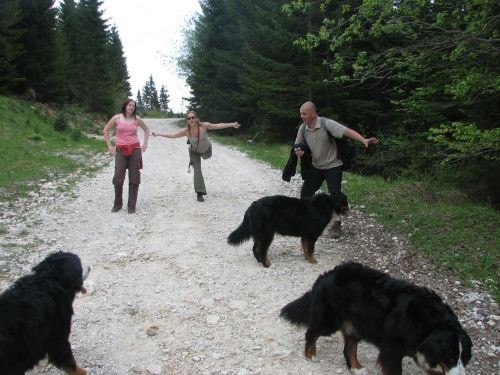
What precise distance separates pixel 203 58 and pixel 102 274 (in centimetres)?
2924

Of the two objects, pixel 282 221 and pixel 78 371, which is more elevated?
pixel 282 221

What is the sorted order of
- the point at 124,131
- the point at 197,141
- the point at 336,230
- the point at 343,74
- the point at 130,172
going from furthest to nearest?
the point at 343,74, the point at 197,141, the point at 130,172, the point at 124,131, the point at 336,230

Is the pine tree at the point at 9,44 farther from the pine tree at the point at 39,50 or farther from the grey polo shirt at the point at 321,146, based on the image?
the grey polo shirt at the point at 321,146

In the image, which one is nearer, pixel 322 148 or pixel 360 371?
pixel 360 371

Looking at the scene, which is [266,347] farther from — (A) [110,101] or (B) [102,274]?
(A) [110,101]

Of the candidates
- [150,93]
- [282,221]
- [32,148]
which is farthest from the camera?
[150,93]

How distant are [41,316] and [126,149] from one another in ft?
19.7

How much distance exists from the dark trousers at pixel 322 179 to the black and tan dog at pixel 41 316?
4730 millimetres

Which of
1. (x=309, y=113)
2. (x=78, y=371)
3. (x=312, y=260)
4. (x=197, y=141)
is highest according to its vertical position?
(x=309, y=113)

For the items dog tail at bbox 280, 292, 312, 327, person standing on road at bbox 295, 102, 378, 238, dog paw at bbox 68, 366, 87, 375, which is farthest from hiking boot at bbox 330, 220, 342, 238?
dog paw at bbox 68, 366, 87, 375

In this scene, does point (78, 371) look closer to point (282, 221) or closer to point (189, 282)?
point (189, 282)

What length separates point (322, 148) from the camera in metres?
7.53

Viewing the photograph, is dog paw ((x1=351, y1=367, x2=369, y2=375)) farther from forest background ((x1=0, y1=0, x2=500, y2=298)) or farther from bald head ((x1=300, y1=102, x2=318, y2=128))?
bald head ((x1=300, y1=102, x2=318, y2=128))

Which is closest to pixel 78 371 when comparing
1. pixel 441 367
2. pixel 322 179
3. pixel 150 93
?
pixel 441 367
